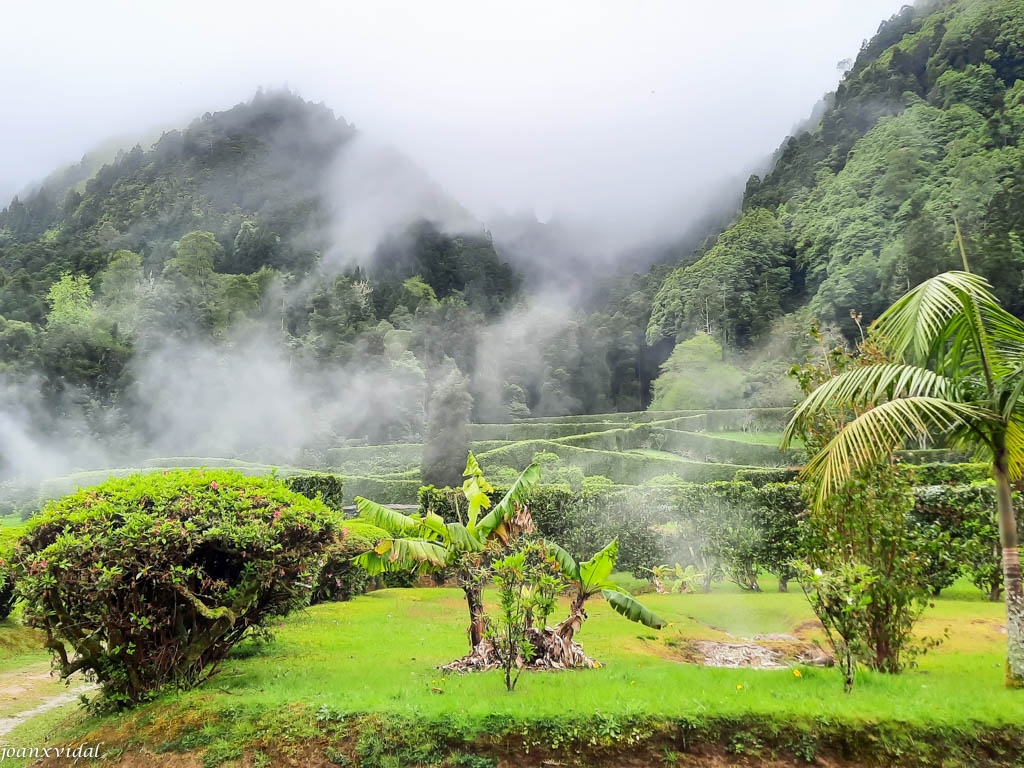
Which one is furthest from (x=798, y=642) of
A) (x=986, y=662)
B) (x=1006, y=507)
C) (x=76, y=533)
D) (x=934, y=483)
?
(x=76, y=533)

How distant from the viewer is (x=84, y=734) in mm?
5348

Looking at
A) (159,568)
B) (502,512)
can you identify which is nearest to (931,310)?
(502,512)

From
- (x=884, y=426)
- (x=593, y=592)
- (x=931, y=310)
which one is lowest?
(x=593, y=592)

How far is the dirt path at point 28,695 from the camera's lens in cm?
634

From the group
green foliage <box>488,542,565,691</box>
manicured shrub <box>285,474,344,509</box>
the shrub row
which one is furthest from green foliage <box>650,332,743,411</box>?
green foliage <box>488,542,565,691</box>

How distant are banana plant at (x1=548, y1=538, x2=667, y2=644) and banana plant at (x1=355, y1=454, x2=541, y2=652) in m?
0.65

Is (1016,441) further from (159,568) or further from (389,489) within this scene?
(389,489)

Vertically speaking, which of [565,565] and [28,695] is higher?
[565,565]

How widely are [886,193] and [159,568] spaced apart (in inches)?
2391

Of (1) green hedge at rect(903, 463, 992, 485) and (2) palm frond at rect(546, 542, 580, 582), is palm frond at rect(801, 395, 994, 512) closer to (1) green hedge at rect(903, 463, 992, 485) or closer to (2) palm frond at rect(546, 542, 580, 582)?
(2) palm frond at rect(546, 542, 580, 582)

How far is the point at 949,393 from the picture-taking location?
5938 mm

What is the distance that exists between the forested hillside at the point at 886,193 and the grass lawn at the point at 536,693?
126ft

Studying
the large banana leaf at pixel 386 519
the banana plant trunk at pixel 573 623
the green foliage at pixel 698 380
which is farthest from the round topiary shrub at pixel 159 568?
the green foliage at pixel 698 380

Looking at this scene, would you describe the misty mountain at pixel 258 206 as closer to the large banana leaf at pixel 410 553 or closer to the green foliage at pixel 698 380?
the green foliage at pixel 698 380
